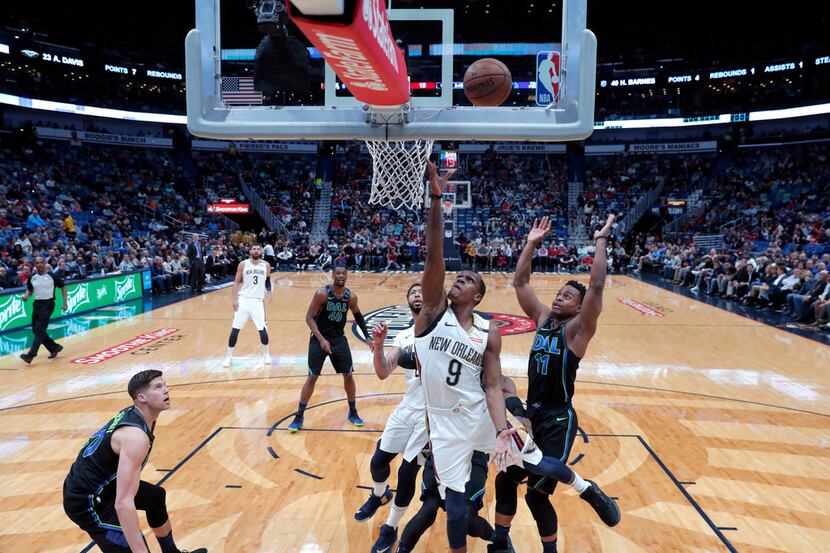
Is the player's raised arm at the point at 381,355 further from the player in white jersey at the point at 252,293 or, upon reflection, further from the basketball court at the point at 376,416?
the player in white jersey at the point at 252,293

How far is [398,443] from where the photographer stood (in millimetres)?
4316

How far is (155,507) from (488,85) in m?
3.87

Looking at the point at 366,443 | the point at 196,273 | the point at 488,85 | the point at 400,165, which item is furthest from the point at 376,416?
the point at 196,273

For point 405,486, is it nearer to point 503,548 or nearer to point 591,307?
point 503,548

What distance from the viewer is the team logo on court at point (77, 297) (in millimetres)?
12742

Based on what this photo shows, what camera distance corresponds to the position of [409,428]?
170 inches

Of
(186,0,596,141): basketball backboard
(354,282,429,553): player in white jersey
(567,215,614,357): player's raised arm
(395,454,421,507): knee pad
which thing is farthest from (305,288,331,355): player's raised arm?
(567,215,614,357): player's raised arm

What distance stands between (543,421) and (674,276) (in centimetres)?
1887

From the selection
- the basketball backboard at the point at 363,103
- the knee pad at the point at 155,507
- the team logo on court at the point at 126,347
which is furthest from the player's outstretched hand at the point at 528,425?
the team logo on court at the point at 126,347

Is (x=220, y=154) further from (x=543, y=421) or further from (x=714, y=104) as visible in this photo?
(x=543, y=421)

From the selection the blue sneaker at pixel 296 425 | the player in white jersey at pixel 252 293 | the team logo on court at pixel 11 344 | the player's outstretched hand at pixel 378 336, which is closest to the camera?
the player's outstretched hand at pixel 378 336

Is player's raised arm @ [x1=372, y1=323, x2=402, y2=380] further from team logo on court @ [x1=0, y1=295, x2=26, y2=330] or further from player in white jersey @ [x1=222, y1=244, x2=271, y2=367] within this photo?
team logo on court @ [x1=0, y1=295, x2=26, y2=330]

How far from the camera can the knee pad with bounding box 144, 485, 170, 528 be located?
356cm

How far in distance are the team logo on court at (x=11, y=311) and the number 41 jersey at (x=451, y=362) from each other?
10551mm
